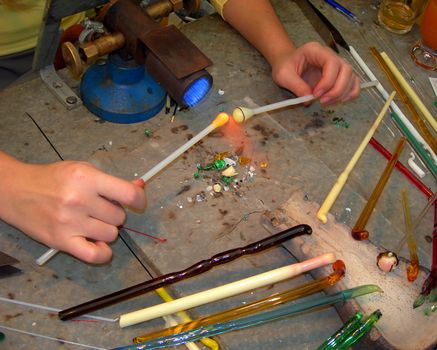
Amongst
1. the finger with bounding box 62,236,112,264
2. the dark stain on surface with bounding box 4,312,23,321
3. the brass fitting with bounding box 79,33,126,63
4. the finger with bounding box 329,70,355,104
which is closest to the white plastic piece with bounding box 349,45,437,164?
the finger with bounding box 329,70,355,104

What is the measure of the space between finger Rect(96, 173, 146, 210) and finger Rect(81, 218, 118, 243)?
0.04 m

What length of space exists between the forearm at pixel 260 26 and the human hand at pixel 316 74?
0.08ft

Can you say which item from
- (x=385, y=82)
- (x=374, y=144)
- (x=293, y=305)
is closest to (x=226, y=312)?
(x=293, y=305)

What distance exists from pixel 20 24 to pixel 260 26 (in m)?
0.49

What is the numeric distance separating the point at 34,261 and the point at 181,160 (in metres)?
0.30

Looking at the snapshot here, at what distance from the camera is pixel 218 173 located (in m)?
0.93

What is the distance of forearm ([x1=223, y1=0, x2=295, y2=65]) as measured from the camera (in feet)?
3.59

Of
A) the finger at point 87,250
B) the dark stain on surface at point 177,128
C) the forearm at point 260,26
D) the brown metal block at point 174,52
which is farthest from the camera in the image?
the forearm at point 260,26

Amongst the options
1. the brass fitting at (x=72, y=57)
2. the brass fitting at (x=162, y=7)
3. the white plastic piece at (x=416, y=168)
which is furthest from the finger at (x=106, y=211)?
the white plastic piece at (x=416, y=168)

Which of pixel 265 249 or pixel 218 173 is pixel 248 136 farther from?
pixel 265 249

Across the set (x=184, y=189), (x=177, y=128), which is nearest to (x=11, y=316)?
(x=184, y=189)

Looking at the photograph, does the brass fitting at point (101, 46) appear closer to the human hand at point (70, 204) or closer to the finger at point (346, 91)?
the human hand at point (70, 204)

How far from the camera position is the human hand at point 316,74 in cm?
99

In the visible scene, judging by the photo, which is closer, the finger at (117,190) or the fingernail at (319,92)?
the finger at (117,190)
